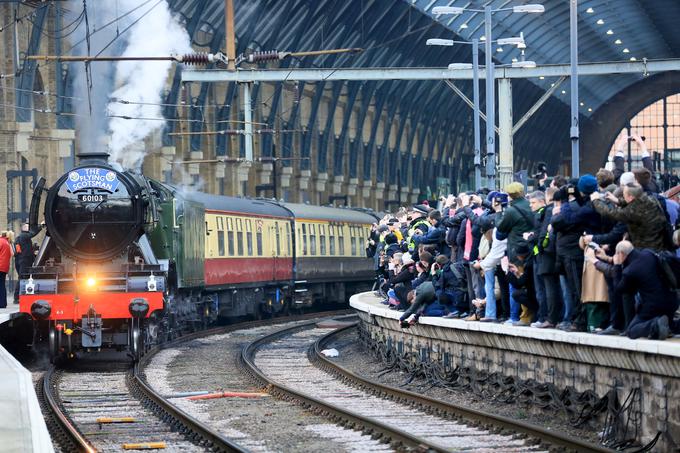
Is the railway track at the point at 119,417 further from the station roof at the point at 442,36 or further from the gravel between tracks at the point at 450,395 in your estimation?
the station roof at the point at 442,36

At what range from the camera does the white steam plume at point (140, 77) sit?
28.6 meters

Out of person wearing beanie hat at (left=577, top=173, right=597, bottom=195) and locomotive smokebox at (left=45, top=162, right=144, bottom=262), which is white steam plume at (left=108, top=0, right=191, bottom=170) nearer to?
locomotive smokebox at (left=45, top=162, right=144, bottom=262)

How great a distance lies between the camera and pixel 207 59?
2942cm

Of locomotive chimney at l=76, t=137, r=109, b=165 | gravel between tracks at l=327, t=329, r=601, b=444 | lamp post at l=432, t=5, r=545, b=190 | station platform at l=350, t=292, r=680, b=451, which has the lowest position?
gravel between tracks at l=327, t=329, r=601, b=444

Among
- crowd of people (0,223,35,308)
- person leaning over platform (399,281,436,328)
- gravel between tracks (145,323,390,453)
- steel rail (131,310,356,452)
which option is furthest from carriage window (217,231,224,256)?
person leaning over platform (399,281,436,328)

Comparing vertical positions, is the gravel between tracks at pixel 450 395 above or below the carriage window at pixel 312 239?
below

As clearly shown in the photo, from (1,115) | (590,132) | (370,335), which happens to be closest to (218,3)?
(1,115)

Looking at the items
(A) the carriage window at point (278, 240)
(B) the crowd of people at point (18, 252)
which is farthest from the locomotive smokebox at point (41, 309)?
(A) the carriage window at point (278, 240)

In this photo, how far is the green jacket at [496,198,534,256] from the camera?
16.7 metres

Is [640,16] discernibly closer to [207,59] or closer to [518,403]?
[207,59]

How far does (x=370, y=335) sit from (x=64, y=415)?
10496 mm

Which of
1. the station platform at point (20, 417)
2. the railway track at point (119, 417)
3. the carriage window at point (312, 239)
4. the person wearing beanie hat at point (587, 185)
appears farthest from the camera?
the carriage window at point (312, 239)

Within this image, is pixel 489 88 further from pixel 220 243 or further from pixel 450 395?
pixel 450 395

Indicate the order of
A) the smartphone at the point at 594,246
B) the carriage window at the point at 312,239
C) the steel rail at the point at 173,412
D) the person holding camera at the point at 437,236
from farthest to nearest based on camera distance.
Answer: the carriage window at the point at 312,239
the person holding camera at the point at 437,236
the smartphone at the point at 594,246
the steel rail at the point at 173,412
